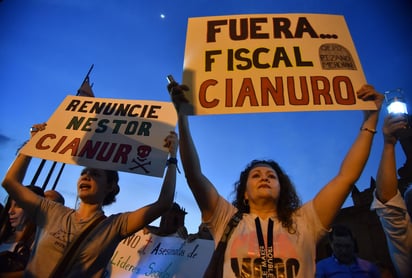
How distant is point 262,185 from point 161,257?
3132 mm

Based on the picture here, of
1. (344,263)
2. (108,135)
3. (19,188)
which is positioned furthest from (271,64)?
(344,263)

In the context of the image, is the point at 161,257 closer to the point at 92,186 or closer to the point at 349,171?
the point at 92,186

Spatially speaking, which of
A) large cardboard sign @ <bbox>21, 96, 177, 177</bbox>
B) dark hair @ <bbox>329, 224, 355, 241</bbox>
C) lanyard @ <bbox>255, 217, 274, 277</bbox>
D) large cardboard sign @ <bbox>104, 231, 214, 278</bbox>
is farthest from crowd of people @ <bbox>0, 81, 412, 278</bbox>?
large cardboard sign @ <bbox>104, 231, 214, 278</bbox>

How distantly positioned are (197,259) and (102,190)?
238 cm

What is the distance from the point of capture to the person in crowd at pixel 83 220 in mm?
1965

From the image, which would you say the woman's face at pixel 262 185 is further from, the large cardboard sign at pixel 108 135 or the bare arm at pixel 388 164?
the large cardboard sign at pixel 108 135

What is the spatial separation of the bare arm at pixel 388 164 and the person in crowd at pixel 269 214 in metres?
0.10

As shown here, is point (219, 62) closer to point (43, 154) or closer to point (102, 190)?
point (102, 190)

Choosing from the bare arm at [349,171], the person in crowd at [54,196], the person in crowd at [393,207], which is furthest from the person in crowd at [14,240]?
the person in crowd at [393,207]

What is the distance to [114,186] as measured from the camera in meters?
2.68

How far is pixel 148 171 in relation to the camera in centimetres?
235

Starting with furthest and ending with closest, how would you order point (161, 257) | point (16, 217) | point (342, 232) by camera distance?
1. point (161, 257)
2. point (342, 232)
3. point (16, 217)

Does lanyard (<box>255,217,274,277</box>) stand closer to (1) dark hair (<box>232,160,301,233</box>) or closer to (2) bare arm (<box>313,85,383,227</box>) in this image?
(1) dark hair (<box>232,160,301,233</box>)

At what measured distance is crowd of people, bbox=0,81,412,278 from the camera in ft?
5.29
